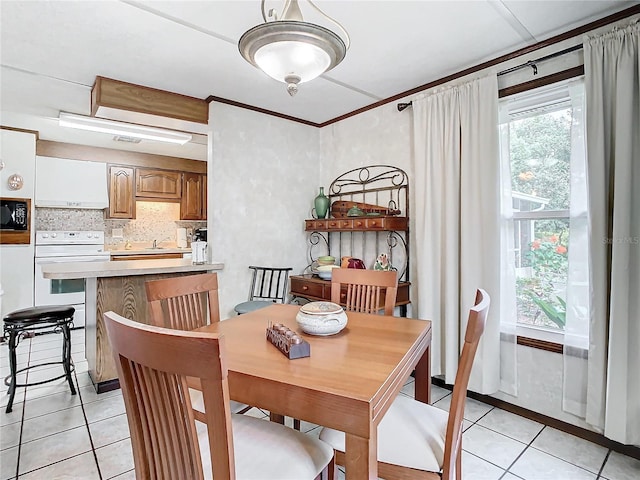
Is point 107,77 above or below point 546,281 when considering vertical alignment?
above

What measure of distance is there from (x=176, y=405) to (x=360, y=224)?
262cm

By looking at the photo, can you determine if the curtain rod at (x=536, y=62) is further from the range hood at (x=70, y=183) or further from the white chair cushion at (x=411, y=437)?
the range hood at (x=70, y=183)

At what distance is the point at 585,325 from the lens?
2.16 m

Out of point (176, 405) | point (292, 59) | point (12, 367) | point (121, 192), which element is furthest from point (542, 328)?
point (121, 192)

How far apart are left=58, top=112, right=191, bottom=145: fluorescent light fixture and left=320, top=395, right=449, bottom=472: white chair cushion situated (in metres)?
3.48

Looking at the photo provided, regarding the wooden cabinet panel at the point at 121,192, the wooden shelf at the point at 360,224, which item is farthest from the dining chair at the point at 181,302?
the wooden cabinet panel at the point at 121,192

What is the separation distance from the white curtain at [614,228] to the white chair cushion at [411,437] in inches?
49.9

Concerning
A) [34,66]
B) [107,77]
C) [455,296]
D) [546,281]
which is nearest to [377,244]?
[455,296]

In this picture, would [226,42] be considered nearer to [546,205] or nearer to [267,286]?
[267,286]

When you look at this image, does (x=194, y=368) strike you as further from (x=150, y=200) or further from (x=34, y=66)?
(x=150, y=200)

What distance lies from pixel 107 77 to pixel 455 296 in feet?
10.8

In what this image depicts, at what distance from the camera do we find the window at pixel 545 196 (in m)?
2.21

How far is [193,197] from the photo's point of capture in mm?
6059

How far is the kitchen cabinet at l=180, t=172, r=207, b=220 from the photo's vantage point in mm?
5965
